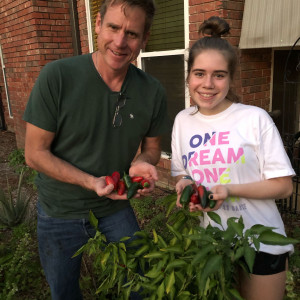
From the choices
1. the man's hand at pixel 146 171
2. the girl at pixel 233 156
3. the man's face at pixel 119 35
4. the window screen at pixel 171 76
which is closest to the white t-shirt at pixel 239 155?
the girl at pixel 233 156

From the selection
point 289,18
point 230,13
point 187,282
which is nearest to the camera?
point 187,282

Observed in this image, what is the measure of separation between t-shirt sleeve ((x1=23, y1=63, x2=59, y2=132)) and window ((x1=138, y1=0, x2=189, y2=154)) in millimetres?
2942

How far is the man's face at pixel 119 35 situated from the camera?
1.75m

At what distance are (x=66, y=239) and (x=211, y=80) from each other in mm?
1352

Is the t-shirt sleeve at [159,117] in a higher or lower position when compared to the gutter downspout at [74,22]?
lower

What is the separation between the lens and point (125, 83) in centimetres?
195

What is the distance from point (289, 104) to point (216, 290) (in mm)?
3918

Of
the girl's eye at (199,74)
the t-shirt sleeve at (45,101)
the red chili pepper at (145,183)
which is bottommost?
the red chili pepper at (145,183)

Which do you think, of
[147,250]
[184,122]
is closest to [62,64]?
[184,122]

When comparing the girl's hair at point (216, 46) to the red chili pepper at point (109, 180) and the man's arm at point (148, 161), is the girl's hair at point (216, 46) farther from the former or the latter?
the red chili pepper at point (109, 180)

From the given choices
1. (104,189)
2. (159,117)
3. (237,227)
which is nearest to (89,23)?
(159,117)

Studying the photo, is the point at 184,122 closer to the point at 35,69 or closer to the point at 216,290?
the point at 216,290

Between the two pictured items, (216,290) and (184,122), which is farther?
(184,122)

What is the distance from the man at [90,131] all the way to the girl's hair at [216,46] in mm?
344
